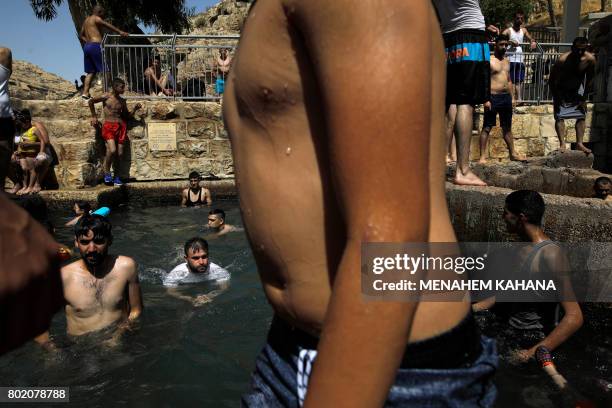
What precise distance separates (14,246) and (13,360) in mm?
4824

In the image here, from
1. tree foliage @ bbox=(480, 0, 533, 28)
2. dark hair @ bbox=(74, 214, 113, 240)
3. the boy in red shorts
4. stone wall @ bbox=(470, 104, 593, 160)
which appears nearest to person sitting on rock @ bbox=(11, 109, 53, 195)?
the boy in red shorts

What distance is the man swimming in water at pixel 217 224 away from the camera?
911 centimetres

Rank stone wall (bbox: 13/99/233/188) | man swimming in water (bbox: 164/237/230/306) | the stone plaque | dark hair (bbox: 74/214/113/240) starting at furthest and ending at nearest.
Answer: the stone plaque, stone wall (bbox: 13/99/233/188), man swimming in water (bbox: 164/237/230/306), dark hair (bbox: 74/214/113/240)

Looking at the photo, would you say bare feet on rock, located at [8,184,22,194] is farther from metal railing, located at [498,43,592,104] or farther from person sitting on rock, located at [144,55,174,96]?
metal railing, located at [498,43,592,104]

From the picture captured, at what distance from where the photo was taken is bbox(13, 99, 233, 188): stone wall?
36.4 ft

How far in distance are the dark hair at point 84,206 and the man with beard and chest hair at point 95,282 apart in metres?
4.08

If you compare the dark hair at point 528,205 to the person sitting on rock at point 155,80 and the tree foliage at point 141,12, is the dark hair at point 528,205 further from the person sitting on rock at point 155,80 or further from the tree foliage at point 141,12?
the tree foliage at point 141,12

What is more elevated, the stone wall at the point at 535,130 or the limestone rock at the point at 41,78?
the limestone rock at the point at 41,78

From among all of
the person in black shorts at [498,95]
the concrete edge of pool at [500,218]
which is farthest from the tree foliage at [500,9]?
the concrete edge of pool at [500,218]

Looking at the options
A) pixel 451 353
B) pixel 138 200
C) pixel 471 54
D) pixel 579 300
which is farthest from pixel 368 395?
pixel 138 200

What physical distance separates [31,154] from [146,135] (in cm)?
230

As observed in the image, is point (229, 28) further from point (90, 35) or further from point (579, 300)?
point (579, 300)

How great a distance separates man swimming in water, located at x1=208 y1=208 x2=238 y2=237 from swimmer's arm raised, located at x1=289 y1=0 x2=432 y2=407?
8380mm

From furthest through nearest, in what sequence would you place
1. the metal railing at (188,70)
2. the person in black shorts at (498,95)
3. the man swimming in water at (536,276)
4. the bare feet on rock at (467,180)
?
the metal railing at (188,70)
the person in black shorts at (498,95)
the bare feet on rock at (467,180)
the man swimming in water at (536,276)
